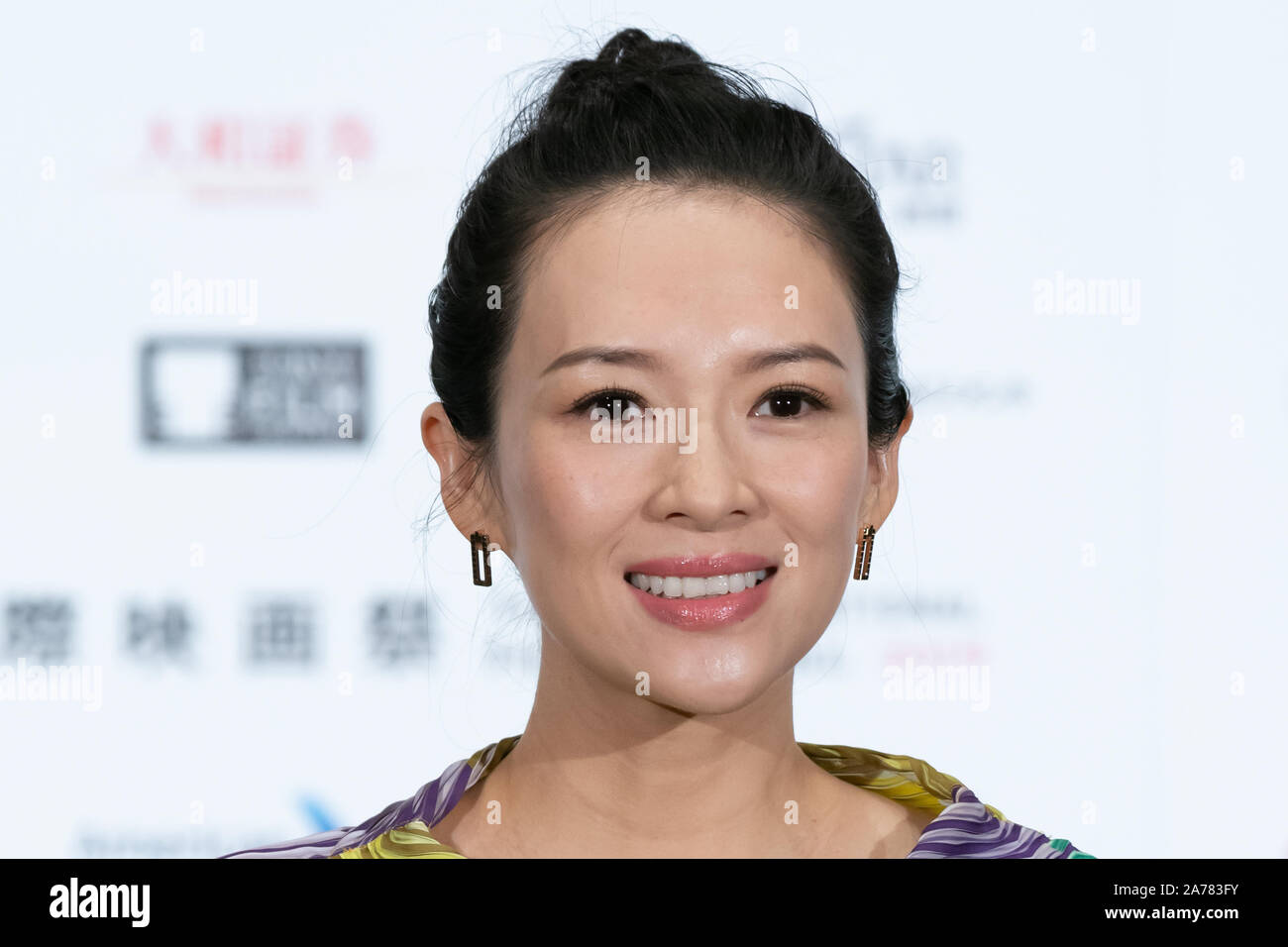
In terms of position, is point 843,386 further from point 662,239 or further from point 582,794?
point 582,794

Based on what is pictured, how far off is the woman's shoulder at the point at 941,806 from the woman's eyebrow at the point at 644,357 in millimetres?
770

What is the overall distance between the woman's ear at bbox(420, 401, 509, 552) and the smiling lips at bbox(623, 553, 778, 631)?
1.00 feet

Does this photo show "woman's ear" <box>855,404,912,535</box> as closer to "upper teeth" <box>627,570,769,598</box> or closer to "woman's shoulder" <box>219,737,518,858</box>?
"upper teeth" <box>627,570,769,598</box>

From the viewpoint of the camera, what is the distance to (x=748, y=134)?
2.11m

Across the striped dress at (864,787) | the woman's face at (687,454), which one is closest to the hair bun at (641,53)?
the woman's face at (687,454)

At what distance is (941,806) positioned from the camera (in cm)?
227

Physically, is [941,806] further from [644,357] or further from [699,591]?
[644,357]

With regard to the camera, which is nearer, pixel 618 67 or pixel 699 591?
pixel 699 591

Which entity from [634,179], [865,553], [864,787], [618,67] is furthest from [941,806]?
[618,67]

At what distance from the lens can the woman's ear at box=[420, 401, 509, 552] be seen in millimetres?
2176

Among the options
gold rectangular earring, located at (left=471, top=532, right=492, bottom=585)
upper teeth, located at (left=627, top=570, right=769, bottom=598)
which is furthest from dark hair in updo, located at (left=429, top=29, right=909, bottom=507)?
upper teeth, located at (left=627, top=570, right=769, bottom=598)

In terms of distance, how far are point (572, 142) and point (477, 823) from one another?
107 centimetres

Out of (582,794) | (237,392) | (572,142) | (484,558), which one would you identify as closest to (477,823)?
(582,794)

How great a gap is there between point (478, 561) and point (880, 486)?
0.66 metres
